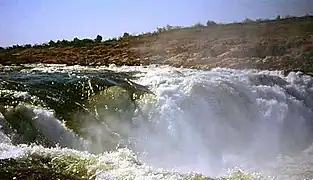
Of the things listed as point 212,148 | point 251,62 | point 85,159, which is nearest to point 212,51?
point 251,62

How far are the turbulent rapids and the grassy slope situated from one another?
10.7 m

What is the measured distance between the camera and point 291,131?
14.0 meters

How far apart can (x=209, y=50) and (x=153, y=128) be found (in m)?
16.8

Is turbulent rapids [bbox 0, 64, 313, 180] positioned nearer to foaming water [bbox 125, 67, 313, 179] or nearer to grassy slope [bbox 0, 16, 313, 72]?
foaming water [bbox 125, 67, 313, 179]

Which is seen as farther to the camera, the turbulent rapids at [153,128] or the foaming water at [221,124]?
the foaming water at [221,124]

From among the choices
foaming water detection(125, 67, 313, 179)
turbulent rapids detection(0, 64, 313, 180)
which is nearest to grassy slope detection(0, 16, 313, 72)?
foaming water detection(125, 67, 313, 179)

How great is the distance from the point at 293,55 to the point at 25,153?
21.4 metres

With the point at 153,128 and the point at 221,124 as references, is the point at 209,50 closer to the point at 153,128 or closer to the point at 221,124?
the point at 221,124

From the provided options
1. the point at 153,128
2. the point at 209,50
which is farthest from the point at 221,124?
the point at 209,50

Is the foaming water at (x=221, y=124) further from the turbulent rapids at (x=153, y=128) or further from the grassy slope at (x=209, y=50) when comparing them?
the grassy slope at (x=209, y=50)

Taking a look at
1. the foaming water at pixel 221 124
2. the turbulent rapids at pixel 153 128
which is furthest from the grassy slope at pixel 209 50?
the turbulent rapids at pixel 153 128

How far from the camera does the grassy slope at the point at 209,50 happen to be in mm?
25328

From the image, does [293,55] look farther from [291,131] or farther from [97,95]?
[97,95]

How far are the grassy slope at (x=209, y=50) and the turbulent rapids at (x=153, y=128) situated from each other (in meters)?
10.7
